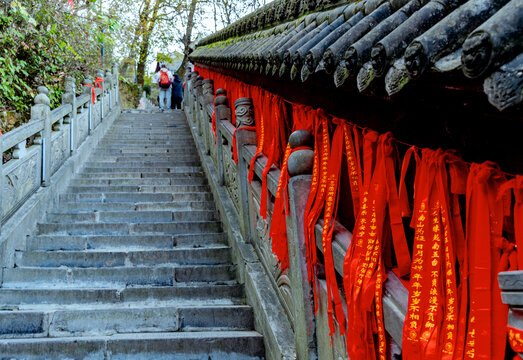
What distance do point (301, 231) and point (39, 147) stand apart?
4.95 meters

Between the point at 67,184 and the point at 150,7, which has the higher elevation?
the point at 150,7

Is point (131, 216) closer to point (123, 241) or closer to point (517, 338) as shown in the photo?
point (123, 241)

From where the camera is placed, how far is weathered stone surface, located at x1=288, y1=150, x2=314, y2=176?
9.36 ft

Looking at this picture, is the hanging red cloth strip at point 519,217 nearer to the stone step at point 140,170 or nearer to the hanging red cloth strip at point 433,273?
the hanging red cloth strip at point 433,273

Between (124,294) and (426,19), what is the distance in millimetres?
4101

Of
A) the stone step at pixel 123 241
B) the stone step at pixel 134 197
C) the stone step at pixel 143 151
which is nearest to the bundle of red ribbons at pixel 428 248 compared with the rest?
the stone step at pixel 123 241

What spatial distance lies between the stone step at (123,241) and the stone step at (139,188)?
1861 millimetres

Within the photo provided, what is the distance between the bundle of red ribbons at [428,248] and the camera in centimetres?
142

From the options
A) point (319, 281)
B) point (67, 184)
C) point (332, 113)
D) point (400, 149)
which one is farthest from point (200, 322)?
point (67, 184)

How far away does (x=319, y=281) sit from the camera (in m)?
2.70

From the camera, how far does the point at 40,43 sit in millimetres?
8742

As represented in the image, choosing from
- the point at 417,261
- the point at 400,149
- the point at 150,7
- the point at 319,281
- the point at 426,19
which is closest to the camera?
the point at 426,19

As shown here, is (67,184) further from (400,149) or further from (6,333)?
(400,149)

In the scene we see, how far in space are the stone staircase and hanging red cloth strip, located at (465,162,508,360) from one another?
2770mm
